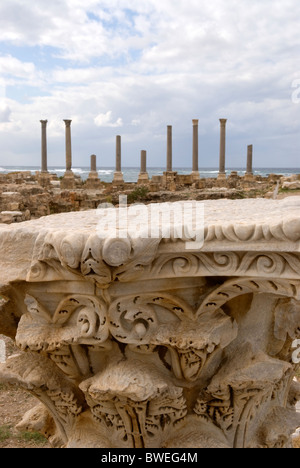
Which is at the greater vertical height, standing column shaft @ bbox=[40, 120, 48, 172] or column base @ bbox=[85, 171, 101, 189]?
standing column shaft @ bbox=[40, 120, 48, 172]

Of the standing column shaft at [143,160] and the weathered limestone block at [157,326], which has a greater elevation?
the standing column shaft at [143,160]

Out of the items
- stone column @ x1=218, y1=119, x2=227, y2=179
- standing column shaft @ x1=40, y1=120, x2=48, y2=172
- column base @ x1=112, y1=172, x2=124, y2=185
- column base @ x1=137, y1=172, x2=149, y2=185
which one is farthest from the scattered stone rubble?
column base @ x1=137, y1=172, x2=149, y2=185

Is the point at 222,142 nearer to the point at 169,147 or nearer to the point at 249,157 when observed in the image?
the point at 249,157

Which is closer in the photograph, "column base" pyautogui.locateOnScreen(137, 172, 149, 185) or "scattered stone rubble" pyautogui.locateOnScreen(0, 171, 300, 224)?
"scattered stone rubble" pyautogui.locateOnScreen(0, 171, 300, 224)

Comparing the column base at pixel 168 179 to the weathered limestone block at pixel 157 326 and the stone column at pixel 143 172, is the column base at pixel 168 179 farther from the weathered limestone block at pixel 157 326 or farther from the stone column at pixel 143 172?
the weathered limestone block at pixel 157 326

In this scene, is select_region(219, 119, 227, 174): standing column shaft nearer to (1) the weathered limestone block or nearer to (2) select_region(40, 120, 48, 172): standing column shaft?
(2) select_region(40, 120, 48, 172): standing column shaft

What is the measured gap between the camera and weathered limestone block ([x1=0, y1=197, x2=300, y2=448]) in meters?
1.28

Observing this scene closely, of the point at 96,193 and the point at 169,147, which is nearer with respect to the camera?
the point at 96,193

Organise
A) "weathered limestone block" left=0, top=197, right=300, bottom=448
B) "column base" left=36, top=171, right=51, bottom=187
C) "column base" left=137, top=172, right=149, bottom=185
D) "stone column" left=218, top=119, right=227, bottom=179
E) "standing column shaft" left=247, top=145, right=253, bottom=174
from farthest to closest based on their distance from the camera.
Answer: "standing column shaft" left=247, top=145, right=253, bottom=174, "stone column" left=218, top=119, right=227, bottom=179, "column base" left=137, top=172, right=149, bottom=185, "column base" left=36, top=171, right=51, bottom=187, "weathered limestone block" left=0, top=197, right=300, bottom=448

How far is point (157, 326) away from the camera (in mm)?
1441

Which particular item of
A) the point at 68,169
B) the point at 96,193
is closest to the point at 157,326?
the point at 96,193

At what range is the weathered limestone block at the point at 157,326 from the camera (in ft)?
4.19

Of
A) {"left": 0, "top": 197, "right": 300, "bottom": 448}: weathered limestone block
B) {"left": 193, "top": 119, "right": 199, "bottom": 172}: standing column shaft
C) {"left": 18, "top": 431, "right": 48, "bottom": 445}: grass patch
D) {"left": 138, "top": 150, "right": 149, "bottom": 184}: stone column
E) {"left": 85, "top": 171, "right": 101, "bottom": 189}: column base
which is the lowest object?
{"left": 18, "top": 431, "right": 48, "bottom": 445}: grass patch

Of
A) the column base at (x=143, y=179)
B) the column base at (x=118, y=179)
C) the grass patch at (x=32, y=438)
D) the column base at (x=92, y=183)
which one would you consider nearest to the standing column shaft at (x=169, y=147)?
the column base at (x=143, y=179)
